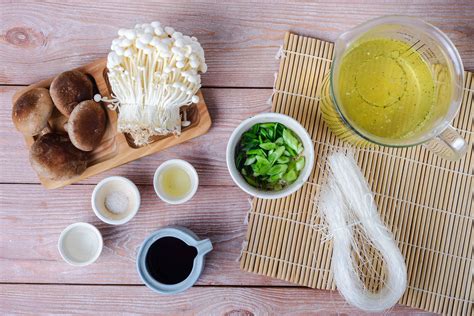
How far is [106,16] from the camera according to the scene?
3.76 ft

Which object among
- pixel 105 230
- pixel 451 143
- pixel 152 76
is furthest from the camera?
pixel 105 230

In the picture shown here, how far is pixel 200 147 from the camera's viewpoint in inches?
44.9

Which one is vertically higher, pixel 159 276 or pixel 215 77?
pixel 215 77

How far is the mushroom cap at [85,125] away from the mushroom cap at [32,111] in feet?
0.22

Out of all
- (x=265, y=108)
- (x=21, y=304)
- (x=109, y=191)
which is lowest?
(x=21, y=304)

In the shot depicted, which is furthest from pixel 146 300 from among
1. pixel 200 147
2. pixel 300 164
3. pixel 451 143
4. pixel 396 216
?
pixel 451 143

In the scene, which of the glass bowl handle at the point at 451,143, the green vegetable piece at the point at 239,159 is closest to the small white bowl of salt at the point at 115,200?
the green vegetable piece at the point at 239,159

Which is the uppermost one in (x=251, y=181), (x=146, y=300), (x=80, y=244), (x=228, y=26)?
(x=228, y=26)

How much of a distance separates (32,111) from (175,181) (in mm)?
353

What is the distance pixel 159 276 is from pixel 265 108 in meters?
0.46

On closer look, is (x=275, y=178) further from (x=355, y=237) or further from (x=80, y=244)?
(x=80, y=244)

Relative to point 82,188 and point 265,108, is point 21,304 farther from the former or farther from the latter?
point 265,108

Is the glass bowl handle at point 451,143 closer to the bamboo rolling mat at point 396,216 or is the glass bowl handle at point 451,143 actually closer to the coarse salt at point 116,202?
the bamboo rolling mat at point 396,216

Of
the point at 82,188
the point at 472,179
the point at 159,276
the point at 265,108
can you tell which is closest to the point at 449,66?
the point at 472,179
